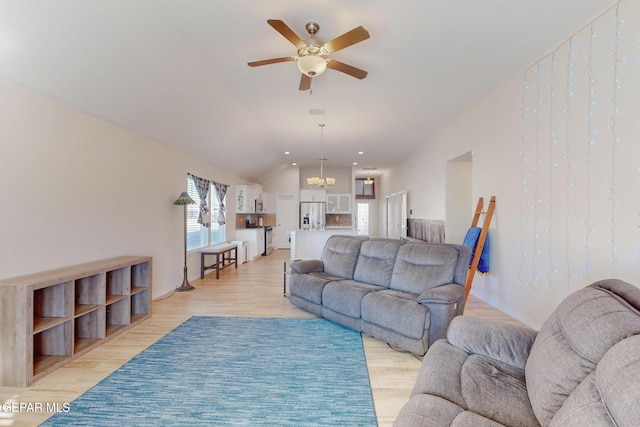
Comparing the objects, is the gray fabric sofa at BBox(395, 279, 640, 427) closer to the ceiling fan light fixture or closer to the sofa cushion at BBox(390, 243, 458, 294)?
the sofa cushion at BBox(390, 243, 458, 294)

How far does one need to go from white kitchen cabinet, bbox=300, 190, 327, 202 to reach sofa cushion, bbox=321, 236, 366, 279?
6115 millimetres

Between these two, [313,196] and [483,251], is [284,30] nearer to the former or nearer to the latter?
[483,251]

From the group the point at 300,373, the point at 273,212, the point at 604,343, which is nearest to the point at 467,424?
the point at 604,343

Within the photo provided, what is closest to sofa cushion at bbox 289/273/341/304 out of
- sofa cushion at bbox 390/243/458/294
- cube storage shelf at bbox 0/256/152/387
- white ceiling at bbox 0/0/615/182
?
sofa cushion at bbox 390/243/458/294

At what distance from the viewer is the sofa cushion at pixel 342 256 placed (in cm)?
404

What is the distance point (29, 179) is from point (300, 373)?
290 cm

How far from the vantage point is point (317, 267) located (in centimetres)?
429

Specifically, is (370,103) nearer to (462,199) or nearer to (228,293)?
(462,199)

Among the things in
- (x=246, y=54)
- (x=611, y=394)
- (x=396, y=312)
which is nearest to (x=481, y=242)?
(x=396, y=312)

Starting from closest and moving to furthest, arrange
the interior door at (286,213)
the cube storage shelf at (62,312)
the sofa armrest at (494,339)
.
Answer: the sofa armrest at (494,339)
the cube storage shelf at (62,312)
the interior door at (286,213)

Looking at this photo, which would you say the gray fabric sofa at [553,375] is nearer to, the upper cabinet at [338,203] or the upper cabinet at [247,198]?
the upper cabinet at [247,198]

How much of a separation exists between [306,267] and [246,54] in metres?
2.71

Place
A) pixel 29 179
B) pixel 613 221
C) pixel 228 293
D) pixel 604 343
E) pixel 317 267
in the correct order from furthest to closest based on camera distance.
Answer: pixel 228 293, pixel 317 267, pixel 29 179, pixel 613 221, pixel 604 343

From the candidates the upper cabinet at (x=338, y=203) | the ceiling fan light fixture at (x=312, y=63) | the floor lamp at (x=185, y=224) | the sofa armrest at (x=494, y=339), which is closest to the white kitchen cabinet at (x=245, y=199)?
the upper cabinet at (x=338, y=203)
